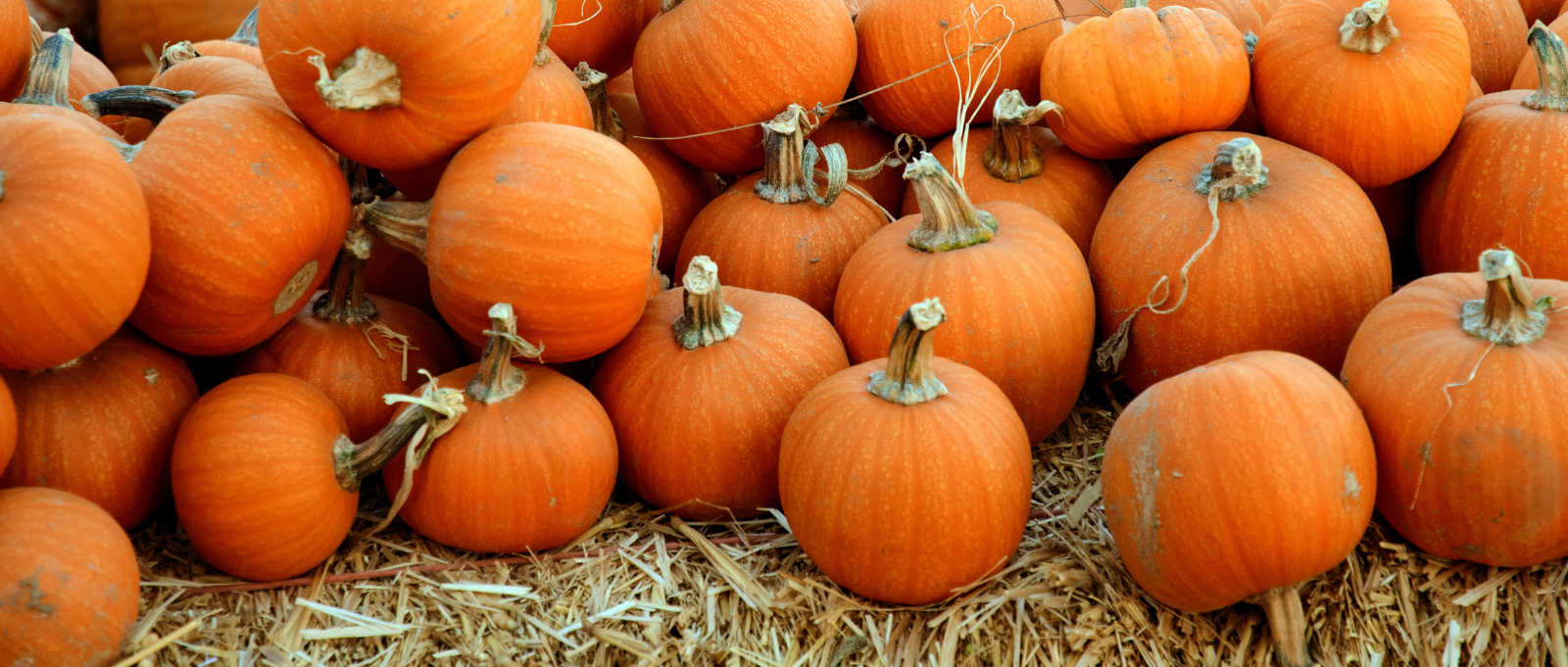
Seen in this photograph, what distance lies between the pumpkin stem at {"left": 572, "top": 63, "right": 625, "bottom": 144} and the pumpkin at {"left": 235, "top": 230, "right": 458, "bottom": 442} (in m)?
0.73

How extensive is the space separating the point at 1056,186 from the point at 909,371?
1.01 meters

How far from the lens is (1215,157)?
86.4 inches

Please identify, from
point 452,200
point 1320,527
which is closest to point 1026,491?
point 1320,527

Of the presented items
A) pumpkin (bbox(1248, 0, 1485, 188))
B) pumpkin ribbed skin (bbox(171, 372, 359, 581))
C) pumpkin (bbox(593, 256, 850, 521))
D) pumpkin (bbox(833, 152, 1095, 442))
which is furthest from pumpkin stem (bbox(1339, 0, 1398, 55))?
pumpkin ribbed skin (bbox(171, 372, 359, 581))

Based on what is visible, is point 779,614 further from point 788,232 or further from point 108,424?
point 108,424

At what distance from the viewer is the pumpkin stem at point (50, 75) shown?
7.11 feet

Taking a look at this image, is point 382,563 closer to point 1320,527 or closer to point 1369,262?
point 1320,527

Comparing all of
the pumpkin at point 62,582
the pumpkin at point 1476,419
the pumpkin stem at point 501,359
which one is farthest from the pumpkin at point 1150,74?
the pumpkin at point 62,582

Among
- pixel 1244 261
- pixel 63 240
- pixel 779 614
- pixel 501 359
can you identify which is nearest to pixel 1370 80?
pixel 1244 261

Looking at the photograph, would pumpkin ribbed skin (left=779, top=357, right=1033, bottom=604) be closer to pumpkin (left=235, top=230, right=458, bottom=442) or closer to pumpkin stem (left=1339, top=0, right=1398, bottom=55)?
pumpkin (left=235, top=230, right=458, bottom=442)

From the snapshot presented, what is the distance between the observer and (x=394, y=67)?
70.7 inches

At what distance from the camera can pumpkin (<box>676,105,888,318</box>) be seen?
2.58 metres

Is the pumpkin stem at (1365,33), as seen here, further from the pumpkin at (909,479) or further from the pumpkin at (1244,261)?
the pumpkin at (909,479)

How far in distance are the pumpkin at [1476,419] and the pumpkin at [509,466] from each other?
143 cm
